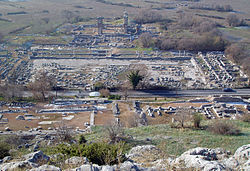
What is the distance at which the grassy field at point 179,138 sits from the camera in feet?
52.3

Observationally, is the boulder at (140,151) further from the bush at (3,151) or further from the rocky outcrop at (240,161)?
the bush at (3,151)

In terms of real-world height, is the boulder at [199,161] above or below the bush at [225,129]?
above

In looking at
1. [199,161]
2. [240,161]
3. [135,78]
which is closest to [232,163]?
[240,161]

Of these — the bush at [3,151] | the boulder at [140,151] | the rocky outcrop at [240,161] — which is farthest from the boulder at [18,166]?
the rocky outcrop at [240,161]

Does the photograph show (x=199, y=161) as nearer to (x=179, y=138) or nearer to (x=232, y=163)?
(x=232, y=163)

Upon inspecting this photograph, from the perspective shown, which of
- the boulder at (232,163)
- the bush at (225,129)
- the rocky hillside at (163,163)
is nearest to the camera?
the rocky hillside at (163,163)

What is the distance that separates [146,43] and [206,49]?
13.4 m

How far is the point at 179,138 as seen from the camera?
17672mm

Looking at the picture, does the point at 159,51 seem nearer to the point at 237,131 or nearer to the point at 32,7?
the point at 237,131

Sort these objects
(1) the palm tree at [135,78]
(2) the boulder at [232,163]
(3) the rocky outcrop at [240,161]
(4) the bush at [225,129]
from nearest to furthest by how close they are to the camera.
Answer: (3) the rocky outcrop at [240,161] < (2) the boulder at [232,163] < (4) the bush at [225,129] < (1) the palm tree at [135,78]

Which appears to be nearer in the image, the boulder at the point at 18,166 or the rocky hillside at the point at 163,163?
the rocky hillside at the point at 163,163

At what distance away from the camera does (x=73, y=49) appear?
196 ft

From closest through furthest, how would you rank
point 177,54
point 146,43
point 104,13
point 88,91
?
point 88,91 < point 177,54 < point 146,43 < point 104,13

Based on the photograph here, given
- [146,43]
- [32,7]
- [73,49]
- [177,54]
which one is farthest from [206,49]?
[32,7]
